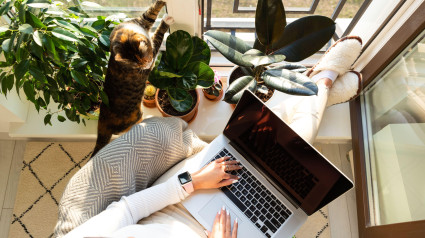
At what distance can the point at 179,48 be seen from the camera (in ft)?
3.71

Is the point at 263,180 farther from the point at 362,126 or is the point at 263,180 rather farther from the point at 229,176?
the point at 362,126

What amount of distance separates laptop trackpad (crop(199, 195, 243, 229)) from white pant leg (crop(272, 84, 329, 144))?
413 millimetres

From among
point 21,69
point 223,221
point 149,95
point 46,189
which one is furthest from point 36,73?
point 46,189

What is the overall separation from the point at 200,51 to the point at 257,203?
58cm

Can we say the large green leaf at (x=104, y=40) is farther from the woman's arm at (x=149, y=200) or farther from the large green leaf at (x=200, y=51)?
the woman's arm at (x=149, y=200)

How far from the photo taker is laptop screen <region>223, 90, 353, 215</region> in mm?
944

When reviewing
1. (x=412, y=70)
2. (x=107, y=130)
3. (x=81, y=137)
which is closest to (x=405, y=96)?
(x=412, y=70)

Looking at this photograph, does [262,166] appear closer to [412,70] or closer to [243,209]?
[243,209]

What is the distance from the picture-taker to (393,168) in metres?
1.36

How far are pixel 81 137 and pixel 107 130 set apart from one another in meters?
0.44

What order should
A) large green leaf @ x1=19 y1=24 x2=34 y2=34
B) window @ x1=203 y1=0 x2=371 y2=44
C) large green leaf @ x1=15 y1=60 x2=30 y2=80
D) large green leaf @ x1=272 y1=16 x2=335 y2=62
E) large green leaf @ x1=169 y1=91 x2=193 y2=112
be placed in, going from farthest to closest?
1. window @ x1=203 y1=0 x2=371 y2=44
2. large green leaf @ x1=169 y1=91 x2=193 y2=112
3. large green leaf @ x1=272 y1=16 x2=335 y2=62
4. large green leaf @ x1=15 y1=60 x2=30 y2=80
5. large green leaf @ x1=19 y1=24 x2=34 y2=34

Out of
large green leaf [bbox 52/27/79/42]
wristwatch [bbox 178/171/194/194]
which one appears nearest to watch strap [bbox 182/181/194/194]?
wristwatch [bbox 178/171/194/194]

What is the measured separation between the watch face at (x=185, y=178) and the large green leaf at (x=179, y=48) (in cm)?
38

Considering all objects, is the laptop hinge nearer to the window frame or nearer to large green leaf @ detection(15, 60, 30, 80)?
the window frame
